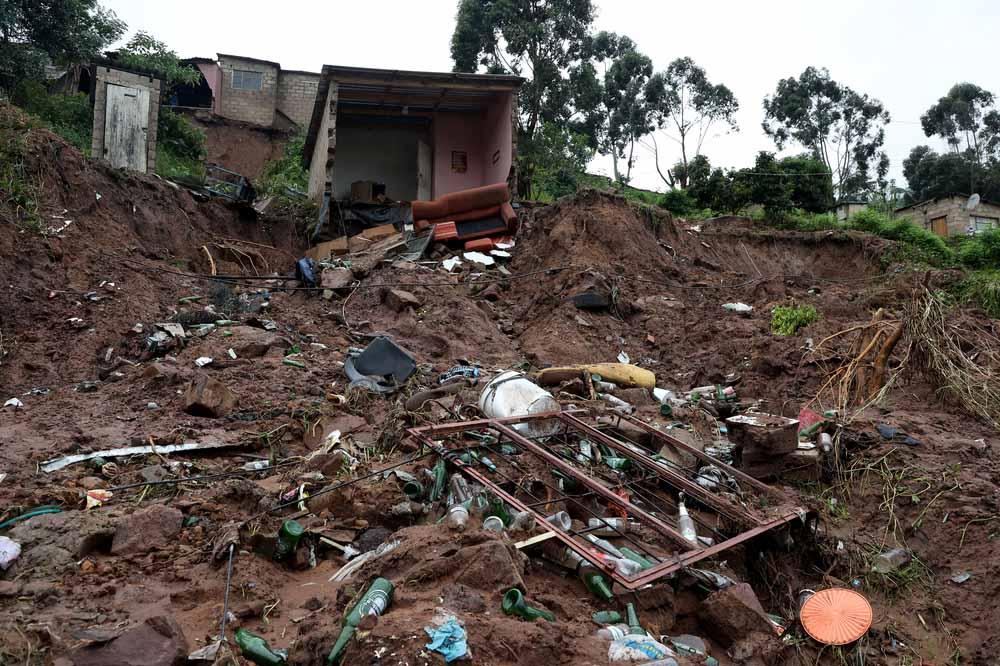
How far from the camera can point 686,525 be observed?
143 inches

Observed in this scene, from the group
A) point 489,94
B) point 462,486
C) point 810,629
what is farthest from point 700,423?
point 489,94

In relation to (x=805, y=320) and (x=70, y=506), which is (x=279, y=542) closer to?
(x=70, y=506)

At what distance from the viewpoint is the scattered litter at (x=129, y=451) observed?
4012 mm

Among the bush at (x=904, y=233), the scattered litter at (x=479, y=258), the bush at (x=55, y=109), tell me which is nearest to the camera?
the scattered litter at (x=479, y=258)

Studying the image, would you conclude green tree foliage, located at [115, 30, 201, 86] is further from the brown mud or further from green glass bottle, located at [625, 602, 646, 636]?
green glass bottle, located at [625, 602, 646, 636]

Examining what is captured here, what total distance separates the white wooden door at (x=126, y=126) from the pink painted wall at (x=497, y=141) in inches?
228

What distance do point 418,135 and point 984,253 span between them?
13.8 m

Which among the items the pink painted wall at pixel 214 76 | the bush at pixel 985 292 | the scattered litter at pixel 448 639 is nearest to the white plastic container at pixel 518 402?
the scattered litter at pixel 448 639

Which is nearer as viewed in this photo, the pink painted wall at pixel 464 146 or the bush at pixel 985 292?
the bush at pixel 985 292

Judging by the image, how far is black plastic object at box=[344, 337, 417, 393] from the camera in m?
5.72

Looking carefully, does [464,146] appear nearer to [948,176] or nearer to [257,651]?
[257,651]

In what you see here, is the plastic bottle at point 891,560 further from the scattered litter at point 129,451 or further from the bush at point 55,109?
the bush at point 55,109

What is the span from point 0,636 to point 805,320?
23.0 feet

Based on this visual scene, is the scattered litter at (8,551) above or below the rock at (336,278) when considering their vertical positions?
below
